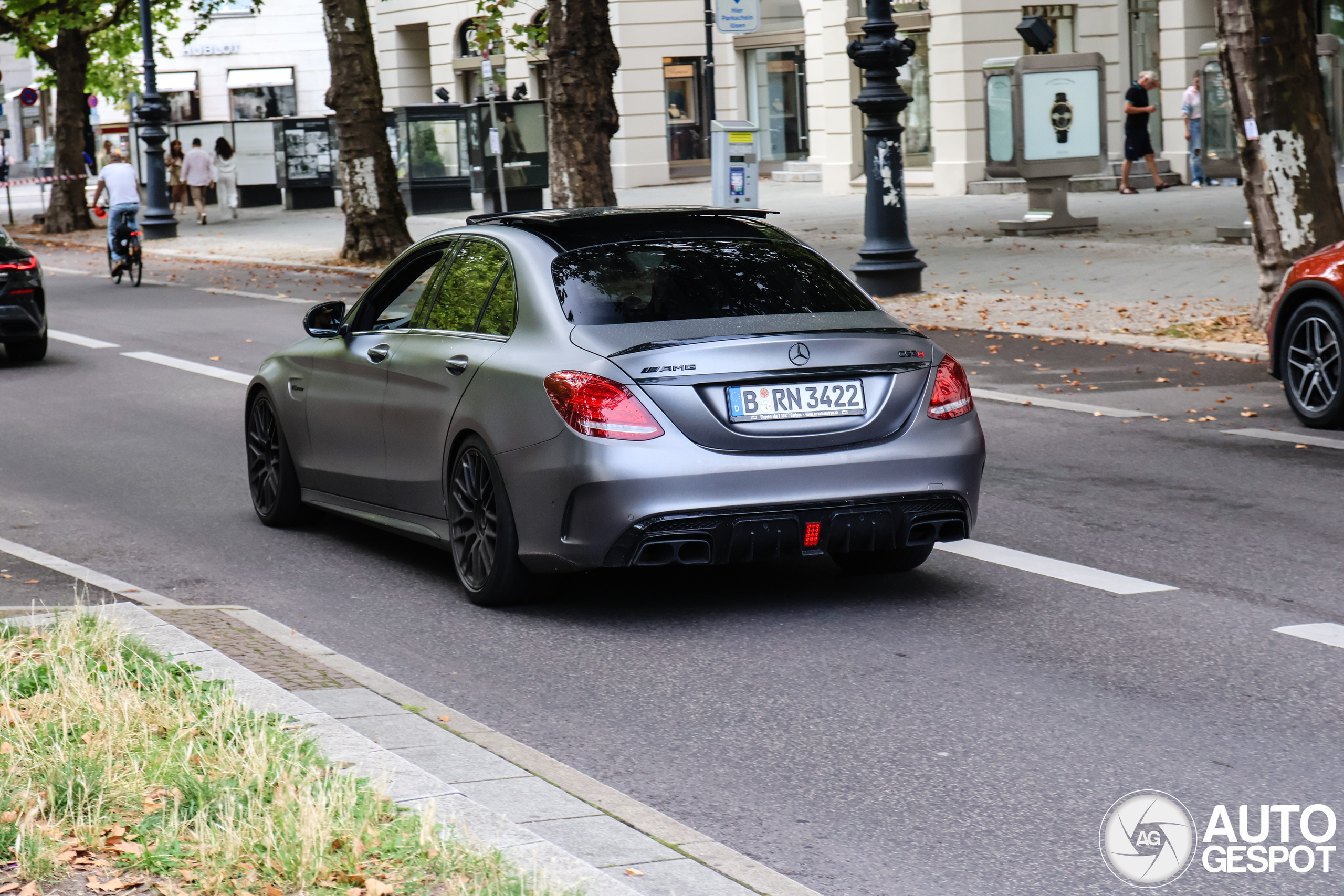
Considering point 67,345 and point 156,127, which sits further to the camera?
point 156,127

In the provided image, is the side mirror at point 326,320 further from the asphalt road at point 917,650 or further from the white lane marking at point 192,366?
the white lane marking at point 192,366

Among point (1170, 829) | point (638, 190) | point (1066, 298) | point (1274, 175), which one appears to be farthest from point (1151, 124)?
point (1170, 829)

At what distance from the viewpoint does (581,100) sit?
21688mm

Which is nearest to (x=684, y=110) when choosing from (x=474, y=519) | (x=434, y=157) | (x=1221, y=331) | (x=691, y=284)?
(x=434, y=157)

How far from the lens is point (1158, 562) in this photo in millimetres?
7301

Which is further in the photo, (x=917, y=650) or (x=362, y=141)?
(x=362, y=141)

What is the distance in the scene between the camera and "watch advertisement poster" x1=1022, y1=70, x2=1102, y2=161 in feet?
80.9

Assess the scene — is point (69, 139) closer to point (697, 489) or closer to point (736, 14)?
point (736, 14)

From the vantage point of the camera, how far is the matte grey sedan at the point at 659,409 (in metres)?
6.21

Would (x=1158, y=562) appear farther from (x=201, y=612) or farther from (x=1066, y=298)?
(x=1066, y=298)

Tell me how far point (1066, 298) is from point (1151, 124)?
56.9 ft

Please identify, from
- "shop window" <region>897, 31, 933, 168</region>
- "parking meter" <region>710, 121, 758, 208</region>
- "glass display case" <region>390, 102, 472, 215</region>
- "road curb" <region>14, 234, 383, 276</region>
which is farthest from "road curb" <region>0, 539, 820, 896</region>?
"glass display case" <region>390, 102, 472, 215</region>

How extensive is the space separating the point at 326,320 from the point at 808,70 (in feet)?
101

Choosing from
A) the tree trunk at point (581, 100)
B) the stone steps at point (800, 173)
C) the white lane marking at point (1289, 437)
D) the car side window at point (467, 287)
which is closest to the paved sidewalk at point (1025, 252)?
the tree trunk at point (581, 100)
